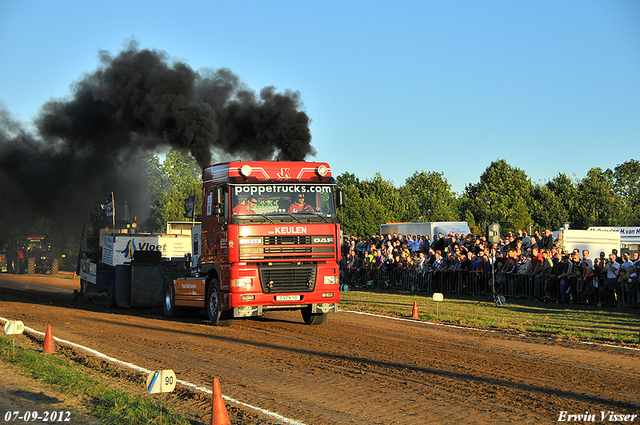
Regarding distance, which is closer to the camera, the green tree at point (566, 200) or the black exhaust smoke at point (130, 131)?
the black exhaust smoke at point (130, 131)

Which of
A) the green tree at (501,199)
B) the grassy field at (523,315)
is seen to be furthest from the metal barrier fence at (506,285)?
the green tree at (501,199)

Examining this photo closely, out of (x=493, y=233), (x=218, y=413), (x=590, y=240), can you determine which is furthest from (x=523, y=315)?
(x=218, y=413)

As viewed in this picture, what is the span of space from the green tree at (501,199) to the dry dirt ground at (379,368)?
5367 cm

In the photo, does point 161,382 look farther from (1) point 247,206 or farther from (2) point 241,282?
(1) point 247,206

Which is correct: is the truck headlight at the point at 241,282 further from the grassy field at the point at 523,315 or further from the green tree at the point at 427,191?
the green tree at the point at 427,191

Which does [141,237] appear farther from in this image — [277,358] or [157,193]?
[157,193]

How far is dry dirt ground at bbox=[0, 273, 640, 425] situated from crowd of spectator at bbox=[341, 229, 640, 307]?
6618 mm

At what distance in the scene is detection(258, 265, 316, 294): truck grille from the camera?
1280 cm

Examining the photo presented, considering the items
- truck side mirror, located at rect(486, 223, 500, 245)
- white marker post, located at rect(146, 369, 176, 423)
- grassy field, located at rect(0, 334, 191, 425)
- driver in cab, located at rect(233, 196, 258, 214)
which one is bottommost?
grassy field, located at rect(0, 334, 191, 425)

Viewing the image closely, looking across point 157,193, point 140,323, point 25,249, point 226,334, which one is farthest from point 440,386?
point 157,193

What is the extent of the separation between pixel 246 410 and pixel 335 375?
2081mm

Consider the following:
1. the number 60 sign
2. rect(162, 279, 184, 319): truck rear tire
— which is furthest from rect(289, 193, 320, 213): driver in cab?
the number 60 sign

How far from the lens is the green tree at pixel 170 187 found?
5175 cm

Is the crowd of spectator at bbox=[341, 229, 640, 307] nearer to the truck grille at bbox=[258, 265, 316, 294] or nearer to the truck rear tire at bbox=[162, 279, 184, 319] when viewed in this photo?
the truck grille at bbox=[258, 265, 316, 294]
